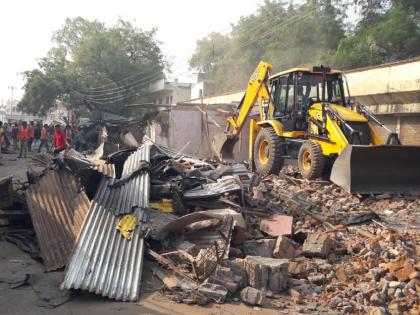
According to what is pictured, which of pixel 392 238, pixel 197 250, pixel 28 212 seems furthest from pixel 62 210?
pixel 392 238

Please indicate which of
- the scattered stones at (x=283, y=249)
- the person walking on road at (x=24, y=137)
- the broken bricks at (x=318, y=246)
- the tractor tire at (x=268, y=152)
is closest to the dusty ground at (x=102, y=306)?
the scattered stones at (x=283, y=249)

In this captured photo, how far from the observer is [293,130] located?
10617mm

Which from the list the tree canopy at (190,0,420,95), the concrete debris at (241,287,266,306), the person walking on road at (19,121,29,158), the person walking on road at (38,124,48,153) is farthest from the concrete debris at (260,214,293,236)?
the tree canopy at (190,0,420,95)

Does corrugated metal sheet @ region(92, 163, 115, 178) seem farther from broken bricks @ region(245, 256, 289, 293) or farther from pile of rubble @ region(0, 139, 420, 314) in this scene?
broken bricks @ region(245, 256, 289, 293)

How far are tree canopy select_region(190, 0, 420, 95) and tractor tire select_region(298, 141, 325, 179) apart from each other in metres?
16.7

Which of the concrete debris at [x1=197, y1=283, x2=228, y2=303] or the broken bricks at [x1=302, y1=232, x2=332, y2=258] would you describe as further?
the broken bricks at [x1=302, y1=232, x2=332, y2=258]

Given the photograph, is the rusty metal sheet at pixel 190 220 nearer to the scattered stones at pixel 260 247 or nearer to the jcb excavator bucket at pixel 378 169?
the scattered stones at pixel 260 247

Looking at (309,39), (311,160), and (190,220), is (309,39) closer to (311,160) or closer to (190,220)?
(311,160)

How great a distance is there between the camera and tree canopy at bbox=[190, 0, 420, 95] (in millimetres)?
24703

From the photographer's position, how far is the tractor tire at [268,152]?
10898 millimetres

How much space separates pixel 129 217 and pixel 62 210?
111 centimetres

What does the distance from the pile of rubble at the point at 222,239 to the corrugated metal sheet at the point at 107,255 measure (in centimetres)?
1

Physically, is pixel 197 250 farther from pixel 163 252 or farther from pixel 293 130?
pixel 293 130

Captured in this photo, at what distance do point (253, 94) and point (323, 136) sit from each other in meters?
3.23
